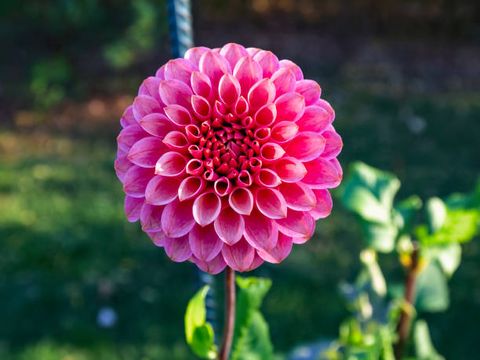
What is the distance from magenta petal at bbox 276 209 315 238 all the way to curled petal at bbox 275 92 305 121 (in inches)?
5.0

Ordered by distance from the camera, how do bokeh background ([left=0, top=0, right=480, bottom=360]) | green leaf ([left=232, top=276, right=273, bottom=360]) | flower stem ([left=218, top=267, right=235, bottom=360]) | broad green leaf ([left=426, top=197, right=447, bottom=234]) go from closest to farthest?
flower stem ([left=218, top=267, right=235, bottom=360]) → green leaf ([left=232, top=276, right=273, bottom=360]) → broad green leaf ([left=426, top=197, right=447, bottom=234]) → bokeh background ([left=0, top=0, right=480, bottom=360])

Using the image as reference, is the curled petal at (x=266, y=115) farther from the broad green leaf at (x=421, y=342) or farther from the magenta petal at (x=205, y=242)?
the broad green leaf at (x=421, y=342)

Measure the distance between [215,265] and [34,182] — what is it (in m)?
2.81

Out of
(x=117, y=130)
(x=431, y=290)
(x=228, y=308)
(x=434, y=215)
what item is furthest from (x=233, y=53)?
(x=117, y=130)

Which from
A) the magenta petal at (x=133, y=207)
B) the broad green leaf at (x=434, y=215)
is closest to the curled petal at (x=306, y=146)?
the magenta petal at (x=133, y=207)

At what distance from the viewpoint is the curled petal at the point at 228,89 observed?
899 millimetres

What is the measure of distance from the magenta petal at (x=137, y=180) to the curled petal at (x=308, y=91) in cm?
23

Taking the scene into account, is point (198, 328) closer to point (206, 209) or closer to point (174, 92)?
point (206, 209)

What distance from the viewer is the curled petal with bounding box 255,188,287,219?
88 cm

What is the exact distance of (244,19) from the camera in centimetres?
545

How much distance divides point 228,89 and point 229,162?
0.10 metres

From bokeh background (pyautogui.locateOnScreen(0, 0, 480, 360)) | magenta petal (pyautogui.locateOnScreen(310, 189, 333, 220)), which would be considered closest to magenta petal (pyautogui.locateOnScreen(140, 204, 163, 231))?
magenta petal (pyautogui.locateOnScreen(310, 189, 333, 220))

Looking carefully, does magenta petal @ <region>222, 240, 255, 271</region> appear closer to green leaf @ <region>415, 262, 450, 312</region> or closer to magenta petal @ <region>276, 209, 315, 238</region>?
A: magenta petal @ <region>276, 209, 315, 238</region>

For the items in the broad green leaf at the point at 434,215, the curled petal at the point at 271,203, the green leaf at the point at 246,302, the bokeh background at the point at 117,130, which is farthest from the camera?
the bokeh background at the point at 117,130
